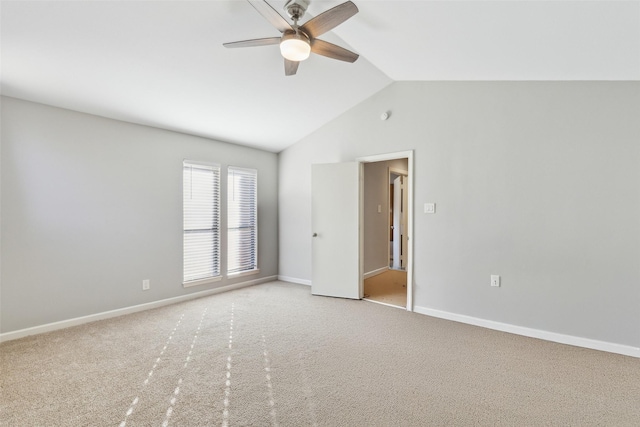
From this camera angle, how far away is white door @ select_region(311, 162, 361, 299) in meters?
4.28

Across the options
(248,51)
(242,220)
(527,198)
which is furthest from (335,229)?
(248,51)

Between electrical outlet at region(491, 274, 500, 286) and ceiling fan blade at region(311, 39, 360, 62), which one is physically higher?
ceiling fan blade at region(311, 39, 360, 62)

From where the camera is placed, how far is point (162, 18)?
7.48 ft

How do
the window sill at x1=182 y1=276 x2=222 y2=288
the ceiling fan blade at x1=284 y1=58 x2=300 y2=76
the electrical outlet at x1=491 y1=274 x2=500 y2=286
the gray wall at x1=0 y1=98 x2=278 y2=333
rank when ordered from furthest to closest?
the window sill at x1=182 y1=276 x2=222 y2=288, the electrical outlet at x1=491 y1=274 x2=500 y2=286, the gray wall at x1=0 y1=98 x2=278 y2=333, the ceiling fan blade at x1=284 y1=58 x2=300 y2=76

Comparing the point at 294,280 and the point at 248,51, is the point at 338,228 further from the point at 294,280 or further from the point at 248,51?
the point at 248,51

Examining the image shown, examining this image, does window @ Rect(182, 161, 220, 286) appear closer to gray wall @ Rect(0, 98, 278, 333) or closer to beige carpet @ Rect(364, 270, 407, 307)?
gray wall @ Rect(0, 98, 278, 333)

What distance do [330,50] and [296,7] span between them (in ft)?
1.31

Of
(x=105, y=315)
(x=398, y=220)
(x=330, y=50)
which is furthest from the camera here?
(x=398, y=220)

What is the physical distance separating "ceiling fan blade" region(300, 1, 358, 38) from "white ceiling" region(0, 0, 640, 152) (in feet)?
1.23

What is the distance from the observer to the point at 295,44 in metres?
2.12

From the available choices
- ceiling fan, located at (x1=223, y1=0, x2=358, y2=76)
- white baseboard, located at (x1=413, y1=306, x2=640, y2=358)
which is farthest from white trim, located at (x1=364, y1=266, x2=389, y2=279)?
ceiling fan, located at (x1=223, y1=0, x2=358, y2=76)

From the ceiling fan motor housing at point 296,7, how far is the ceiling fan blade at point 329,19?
10.2 inches

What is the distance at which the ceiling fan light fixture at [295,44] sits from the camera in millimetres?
2115

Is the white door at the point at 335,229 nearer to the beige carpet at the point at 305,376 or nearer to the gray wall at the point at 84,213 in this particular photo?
the beige carpet at the point at 305,376
